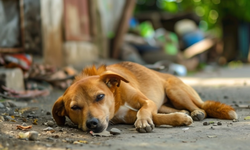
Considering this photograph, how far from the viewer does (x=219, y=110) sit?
4059 mm

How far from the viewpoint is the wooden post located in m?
7.17

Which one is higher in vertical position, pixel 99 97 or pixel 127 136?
pixel 99 97

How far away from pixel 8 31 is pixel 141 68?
122 inches

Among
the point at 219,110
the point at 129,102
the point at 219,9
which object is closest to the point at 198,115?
the point at 219,110

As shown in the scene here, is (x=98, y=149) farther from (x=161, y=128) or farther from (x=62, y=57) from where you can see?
(x=62, y=57)

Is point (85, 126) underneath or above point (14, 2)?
underneath

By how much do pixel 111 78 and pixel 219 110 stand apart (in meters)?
1.37

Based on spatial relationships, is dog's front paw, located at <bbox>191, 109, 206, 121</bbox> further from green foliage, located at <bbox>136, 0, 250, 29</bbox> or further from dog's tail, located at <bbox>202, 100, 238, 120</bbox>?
green foliage, located at <bbox>136, 0, 250, 29</bbox>

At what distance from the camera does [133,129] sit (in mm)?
3605

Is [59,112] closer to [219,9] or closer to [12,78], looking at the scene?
[12,78]

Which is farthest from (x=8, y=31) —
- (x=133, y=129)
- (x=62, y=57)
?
(x=133, y=129)

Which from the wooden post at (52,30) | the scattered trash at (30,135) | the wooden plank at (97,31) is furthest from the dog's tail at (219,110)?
the wooden plank at (97,31)

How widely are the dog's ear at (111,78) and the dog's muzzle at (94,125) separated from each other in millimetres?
598

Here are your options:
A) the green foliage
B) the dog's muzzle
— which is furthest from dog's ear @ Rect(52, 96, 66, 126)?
the green foliage
